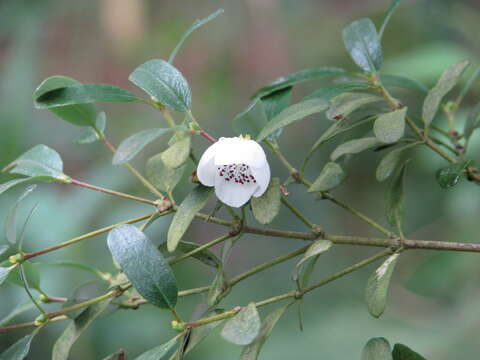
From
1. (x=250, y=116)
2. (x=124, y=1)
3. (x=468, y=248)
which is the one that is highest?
(x=250, y=116)

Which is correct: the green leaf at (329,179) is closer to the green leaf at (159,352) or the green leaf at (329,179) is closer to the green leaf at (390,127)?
the green leaf at (390,127)

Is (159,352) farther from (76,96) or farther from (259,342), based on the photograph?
(76,96)

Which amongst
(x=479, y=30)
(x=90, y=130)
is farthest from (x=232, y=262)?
(x=90, y=130)

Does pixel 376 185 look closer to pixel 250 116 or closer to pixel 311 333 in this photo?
pixel 311 333

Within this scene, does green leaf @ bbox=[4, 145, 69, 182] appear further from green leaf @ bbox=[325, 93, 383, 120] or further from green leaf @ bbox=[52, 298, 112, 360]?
green leaf @ bbox=[325, 93, 383, 120]

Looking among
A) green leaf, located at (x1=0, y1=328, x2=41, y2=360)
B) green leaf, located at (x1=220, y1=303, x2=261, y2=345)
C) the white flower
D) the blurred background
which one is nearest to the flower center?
the white flower

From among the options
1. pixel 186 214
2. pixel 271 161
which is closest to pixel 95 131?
pixel 186 214

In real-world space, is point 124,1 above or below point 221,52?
above

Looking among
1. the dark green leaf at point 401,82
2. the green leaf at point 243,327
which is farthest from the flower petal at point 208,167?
the dark green leaf at point 401,82
